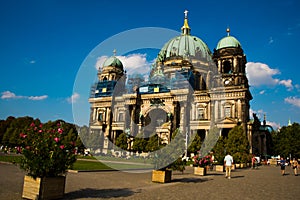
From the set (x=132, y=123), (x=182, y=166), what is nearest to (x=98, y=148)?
(x=132, y=123)

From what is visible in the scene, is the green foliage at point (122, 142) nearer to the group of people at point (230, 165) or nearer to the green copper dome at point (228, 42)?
the green copper dome at point (228, 42)

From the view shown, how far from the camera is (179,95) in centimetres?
6266

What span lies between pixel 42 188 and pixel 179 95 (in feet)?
180

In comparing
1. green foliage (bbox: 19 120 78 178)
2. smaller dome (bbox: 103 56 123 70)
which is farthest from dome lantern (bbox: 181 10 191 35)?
green foliage (bbox: 19 120 78 178)

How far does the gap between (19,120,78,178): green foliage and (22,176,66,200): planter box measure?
24cm

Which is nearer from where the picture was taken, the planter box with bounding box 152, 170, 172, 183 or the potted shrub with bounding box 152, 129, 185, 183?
the planter box with bounding box 152, 170, 172, 183

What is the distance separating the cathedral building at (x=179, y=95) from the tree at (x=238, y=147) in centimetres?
1453

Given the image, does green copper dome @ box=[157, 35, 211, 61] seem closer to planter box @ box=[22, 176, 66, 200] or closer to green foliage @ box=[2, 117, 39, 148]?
green foliage @ box=[2, 117, 39, 148]

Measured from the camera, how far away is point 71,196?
980 centimetres

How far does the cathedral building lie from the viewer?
185 ft

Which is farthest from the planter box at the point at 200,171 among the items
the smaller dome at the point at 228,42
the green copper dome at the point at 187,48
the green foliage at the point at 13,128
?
the green copper dome at the point at 187,48

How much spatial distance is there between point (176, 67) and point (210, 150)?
114 feet

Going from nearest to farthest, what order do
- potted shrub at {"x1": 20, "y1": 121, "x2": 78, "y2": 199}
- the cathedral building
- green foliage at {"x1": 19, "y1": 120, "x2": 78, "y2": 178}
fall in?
potted shrub at {"x1": 20, "y1": 121, "x2": 78, "y2": 199}
green foliage at {"x1": 19, "y1": 120, "x2": 78, "y2": 178}
the cathedral building

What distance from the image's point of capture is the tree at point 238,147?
115 ft
